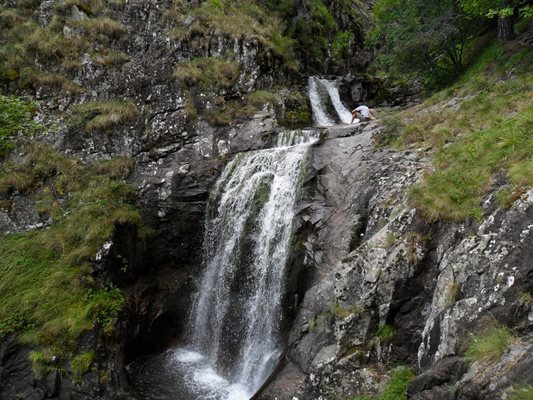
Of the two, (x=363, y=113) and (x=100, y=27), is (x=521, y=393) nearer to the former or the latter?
(x=363, y=113)

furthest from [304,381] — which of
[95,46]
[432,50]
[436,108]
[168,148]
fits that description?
[95,46]

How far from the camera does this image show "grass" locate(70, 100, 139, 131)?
55.2 feet

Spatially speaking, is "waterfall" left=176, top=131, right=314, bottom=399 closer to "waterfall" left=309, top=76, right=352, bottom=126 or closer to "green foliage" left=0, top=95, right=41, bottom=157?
"waterfall" left=309, top=76, right=352, bottom=126

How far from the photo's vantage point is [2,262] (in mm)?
12922

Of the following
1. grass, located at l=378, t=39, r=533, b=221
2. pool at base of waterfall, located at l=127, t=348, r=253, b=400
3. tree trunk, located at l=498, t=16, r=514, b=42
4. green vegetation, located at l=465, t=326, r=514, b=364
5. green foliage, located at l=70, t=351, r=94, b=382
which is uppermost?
tree trunk, located at l=498, t=16, r=514, b=42

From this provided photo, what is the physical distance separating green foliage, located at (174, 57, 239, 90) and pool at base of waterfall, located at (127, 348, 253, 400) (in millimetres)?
11637

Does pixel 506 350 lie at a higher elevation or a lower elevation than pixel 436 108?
lower

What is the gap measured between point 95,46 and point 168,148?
7037 millimetres

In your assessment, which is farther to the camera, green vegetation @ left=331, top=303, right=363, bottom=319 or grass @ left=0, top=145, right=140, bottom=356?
grass @ left=0, top=145, right=140, bottom=356

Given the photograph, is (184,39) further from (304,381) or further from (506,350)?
(506,350)

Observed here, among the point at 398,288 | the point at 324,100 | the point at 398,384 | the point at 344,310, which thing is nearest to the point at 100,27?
the point at 324,100

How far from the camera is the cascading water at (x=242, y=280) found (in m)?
11.4

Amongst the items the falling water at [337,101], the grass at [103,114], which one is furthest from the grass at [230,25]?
the grass at [103,114]

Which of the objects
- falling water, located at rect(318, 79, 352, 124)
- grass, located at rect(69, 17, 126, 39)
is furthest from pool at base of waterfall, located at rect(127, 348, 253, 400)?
grass, located at rect(69, 17, 126, 39)
